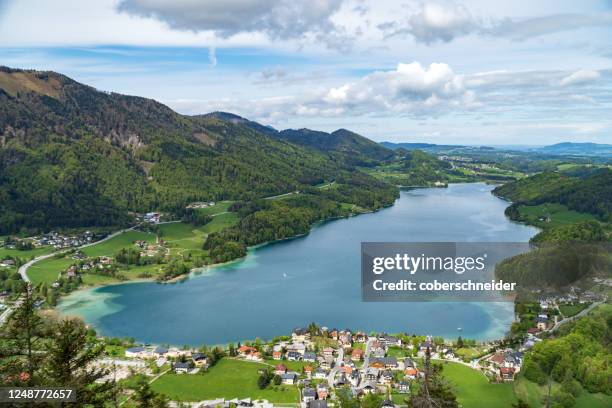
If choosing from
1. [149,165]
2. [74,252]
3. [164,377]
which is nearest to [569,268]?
[164,377]

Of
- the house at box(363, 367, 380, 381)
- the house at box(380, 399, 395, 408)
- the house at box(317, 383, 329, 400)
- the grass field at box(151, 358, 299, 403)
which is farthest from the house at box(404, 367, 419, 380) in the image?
the grass field at box(151, 358, 299, 403)

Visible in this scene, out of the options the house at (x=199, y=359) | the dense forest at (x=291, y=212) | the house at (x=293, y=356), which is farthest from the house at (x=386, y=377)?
the dense forest at (x=291, y=212)

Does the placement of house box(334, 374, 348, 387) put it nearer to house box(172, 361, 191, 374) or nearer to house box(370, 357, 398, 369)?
house box(370, 357, 398, 369)

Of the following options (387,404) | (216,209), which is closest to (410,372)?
(387,404)

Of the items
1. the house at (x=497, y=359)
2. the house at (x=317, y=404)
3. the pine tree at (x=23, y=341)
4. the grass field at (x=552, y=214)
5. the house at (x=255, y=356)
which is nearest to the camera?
the pine tree at (x=23, y=341)

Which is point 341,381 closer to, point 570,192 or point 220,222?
point 220,222

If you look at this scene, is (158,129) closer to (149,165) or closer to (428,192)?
(149,165)

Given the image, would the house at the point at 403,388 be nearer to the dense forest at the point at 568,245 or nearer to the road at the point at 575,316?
the road at the point at 575,316
